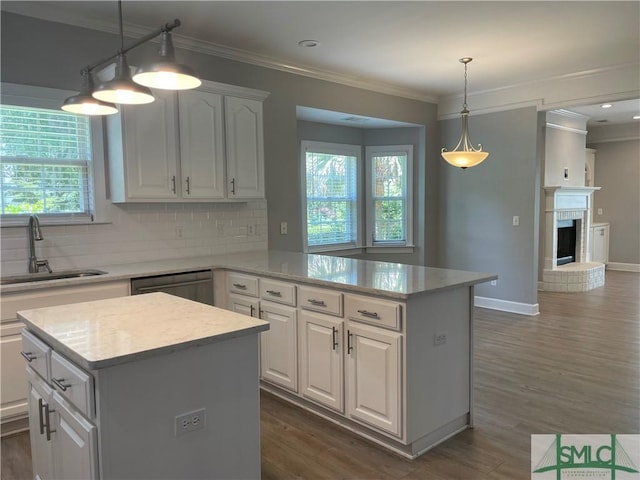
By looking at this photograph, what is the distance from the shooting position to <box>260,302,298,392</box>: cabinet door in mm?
3146

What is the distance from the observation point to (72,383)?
1.59 m

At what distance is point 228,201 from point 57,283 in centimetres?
152

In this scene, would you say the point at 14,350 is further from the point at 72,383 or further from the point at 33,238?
the point at 72,383

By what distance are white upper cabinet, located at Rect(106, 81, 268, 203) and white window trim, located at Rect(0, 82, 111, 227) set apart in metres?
0.07

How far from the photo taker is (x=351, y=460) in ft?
8.37

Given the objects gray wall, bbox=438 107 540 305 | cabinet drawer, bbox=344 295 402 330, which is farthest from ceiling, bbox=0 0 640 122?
cabinet drawer, bbox=344 295 402 330

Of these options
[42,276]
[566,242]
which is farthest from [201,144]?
[566,242]

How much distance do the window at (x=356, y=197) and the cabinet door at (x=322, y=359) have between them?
3.23 meters

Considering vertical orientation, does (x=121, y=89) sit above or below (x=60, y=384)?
above

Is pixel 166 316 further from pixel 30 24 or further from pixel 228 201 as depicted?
pixel 30 24

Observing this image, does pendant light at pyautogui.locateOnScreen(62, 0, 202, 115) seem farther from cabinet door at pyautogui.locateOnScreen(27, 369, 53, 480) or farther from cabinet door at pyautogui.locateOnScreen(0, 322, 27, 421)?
cabinet door at pyautogui.locateOnScreen(0, 322, 27, 421)

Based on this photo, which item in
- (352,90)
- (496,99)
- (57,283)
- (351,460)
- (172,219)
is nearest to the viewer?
(351,460)

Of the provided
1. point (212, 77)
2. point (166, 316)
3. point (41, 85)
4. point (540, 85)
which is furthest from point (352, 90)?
point (166, 316)

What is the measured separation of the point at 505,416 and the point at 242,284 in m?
2.00
